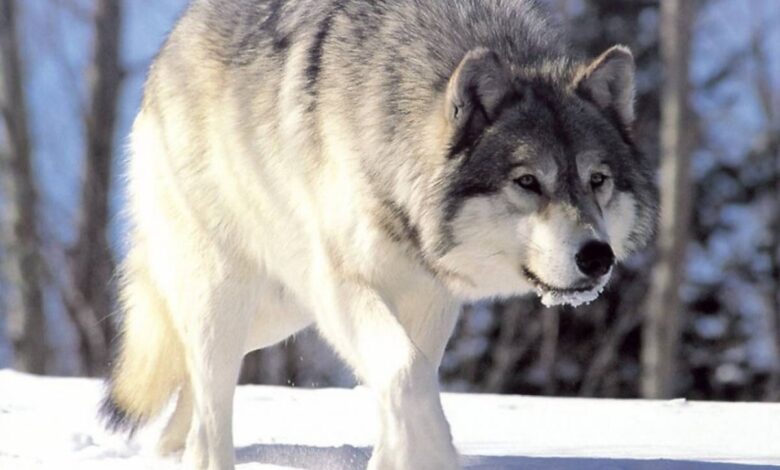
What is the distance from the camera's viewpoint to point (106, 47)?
1361 centimetres

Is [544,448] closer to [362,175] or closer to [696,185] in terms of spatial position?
[362,175]

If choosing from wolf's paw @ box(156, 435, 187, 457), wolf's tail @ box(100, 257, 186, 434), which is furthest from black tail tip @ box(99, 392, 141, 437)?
wolf's paw @ box(156, 435, 187, 457)

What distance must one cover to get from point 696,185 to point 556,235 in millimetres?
13068

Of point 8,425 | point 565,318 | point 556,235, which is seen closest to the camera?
point 556,235

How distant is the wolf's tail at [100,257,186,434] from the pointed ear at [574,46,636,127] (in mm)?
1844

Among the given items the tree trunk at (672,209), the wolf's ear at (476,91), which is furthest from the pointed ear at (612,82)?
the tree trunk at (672,209)

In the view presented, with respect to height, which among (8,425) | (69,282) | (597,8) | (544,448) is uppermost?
(544,448)

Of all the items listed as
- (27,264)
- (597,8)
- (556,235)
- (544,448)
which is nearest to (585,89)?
(556,235)

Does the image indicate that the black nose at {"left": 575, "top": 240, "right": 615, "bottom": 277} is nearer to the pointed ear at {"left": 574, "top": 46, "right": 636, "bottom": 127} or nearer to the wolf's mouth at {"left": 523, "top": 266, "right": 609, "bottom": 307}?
the wolf's mouth at {"left": 523, "top": 266, "right": 609, "bottom": 307}

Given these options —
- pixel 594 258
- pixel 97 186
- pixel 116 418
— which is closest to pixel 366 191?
pixel 594 258

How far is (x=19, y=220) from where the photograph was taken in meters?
13.5

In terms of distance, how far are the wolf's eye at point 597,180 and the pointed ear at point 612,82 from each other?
0.36m

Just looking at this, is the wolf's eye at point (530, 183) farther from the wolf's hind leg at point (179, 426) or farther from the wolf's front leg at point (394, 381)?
the wolf's hind leg at point (179, 426)

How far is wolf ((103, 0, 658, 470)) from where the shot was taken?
12.9 ft
